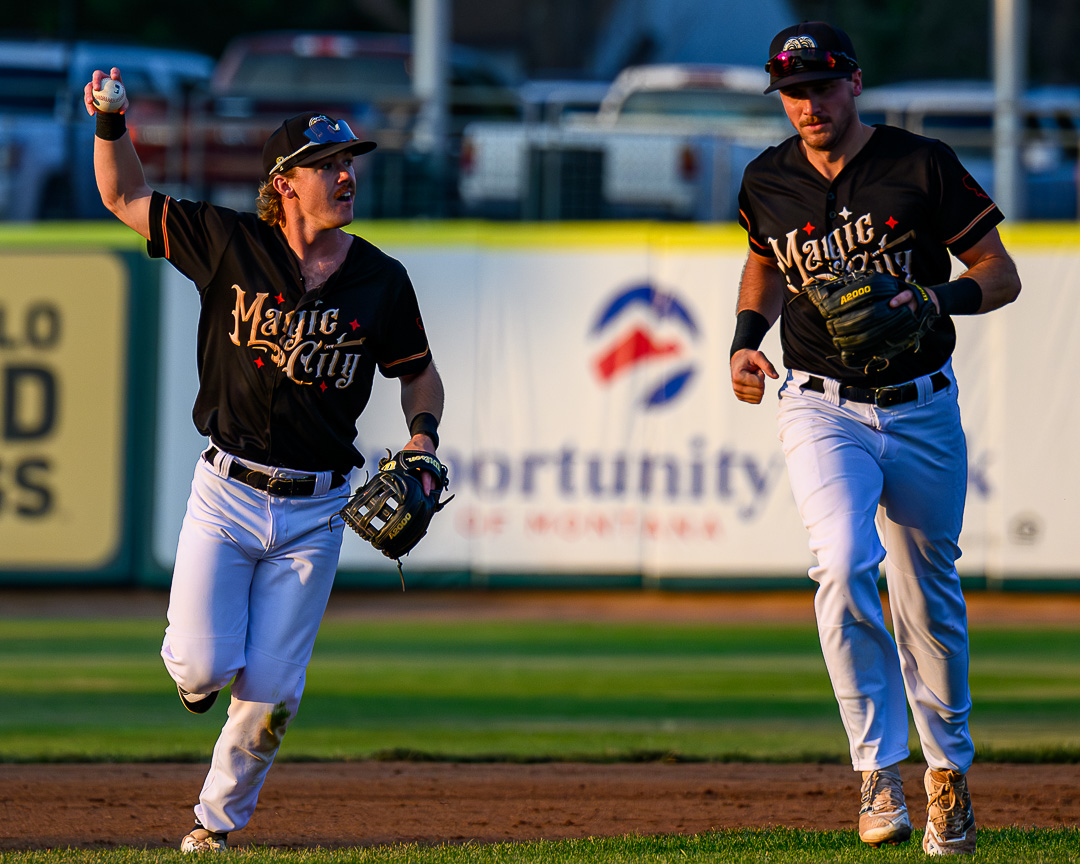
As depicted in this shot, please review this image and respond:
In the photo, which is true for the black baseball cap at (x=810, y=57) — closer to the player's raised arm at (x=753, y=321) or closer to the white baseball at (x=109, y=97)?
the player's raised arm at (x=753, y=321)

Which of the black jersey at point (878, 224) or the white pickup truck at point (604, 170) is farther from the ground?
the white pickup truck at point (604, 170)

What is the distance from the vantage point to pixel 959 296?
13.3 ft

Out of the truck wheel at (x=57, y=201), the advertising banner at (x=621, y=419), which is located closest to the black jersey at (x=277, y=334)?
the advertising banner at (x=621, y=419)

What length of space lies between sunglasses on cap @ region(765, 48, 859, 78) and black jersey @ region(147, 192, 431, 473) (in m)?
1.21

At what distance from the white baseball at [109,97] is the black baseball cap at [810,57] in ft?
5.92

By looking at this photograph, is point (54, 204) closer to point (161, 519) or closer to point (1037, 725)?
point (161, 519)

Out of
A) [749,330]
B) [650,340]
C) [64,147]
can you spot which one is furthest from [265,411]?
[64,147]

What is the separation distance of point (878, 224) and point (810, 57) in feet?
1.61

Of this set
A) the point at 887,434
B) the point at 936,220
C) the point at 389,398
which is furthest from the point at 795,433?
the point at 389,398

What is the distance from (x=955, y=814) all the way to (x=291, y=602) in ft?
6.16

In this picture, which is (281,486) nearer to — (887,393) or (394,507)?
(394,507)

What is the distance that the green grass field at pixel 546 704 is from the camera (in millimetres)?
4340

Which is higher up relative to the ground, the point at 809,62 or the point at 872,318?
the point at 809,62

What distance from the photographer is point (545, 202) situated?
41.5 feet
